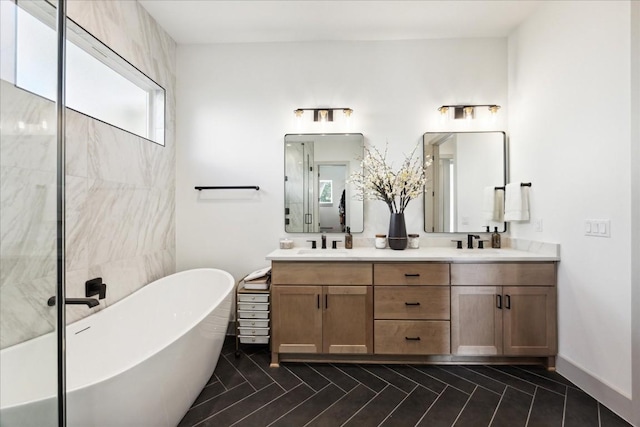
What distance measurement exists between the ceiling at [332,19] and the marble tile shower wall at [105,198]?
12.0 inches

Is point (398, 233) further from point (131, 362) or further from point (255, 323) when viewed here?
point (131, 362)

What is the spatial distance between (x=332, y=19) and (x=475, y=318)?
269 cm

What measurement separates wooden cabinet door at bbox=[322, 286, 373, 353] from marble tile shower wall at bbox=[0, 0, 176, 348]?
5.08 feet

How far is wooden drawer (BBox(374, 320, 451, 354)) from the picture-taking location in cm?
210

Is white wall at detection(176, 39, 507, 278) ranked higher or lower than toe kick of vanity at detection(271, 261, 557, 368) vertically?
higher

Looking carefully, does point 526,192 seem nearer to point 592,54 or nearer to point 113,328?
point 592,54

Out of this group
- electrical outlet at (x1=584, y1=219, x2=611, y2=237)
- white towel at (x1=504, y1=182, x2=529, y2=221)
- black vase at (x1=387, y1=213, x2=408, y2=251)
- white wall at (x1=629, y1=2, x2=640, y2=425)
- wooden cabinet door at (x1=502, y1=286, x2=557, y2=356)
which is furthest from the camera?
black vase at (x1=387, y1=213, x2=408, y2=251)

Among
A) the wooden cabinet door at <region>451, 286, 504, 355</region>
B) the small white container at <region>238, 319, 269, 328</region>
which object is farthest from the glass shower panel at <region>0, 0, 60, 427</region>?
the wooden cabinet door at <region>451, 286, 504, 355</region>

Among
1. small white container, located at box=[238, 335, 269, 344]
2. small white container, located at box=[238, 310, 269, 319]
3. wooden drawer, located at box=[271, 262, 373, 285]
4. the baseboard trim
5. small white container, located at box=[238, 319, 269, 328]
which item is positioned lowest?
the baseboard trim

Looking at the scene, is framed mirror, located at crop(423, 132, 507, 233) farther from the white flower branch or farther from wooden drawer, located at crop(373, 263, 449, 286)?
wooden drawer, located at crop(373, 263, 449, 286)

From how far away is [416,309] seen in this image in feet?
6.93

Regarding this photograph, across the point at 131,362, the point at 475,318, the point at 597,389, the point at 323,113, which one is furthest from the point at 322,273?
the point at 597,389

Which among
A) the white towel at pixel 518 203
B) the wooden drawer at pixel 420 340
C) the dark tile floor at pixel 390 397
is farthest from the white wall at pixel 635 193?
the wooden drawer at pixel 420 340

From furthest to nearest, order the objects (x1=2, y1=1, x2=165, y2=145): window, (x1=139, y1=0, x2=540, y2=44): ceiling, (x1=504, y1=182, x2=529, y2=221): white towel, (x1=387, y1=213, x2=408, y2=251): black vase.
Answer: (x1=387, y1=213, x2=408, y2=251): black vase → (x1=504, y1=182, x2=529, y2=221): white towel → (x1=139, y1=0, x2=540, y2=44): ceiling → (x1=2, y1=1, x2=165, y2=145): window
